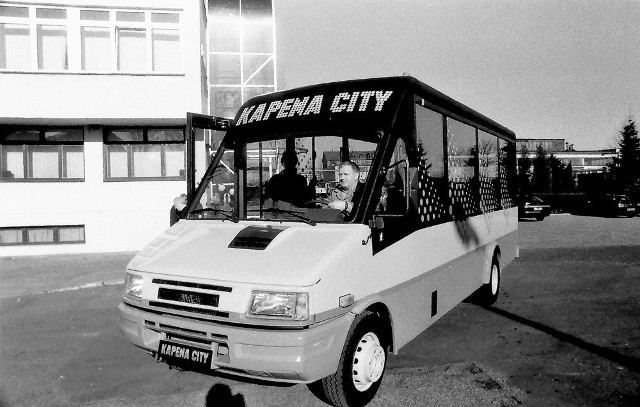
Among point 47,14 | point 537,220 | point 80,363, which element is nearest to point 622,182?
point 537,220

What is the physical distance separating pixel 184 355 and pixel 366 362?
4.55 feet

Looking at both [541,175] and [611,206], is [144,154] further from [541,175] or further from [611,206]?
[541,175]

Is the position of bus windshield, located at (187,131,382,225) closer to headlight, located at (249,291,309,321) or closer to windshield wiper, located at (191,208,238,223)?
windshield wiper, located at (191,208,238,223)

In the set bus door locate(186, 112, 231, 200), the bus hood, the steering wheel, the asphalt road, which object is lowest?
the asphalt road

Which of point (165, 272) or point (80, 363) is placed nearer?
point (165, 272)

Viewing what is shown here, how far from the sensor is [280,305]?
357 centimetres

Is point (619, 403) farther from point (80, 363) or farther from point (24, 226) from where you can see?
point (24, 226)

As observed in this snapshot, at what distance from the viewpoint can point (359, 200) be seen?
169 inches

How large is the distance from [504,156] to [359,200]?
5.80 metres

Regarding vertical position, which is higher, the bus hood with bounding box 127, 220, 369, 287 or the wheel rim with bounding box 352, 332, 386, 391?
the bus hood with bounding box 127, 220, 369, 287

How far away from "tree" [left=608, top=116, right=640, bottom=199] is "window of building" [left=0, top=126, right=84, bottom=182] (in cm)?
4378

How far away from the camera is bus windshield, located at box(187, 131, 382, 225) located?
453cm

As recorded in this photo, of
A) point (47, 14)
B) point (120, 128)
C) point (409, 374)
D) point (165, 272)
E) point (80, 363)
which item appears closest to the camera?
point (165, 272)

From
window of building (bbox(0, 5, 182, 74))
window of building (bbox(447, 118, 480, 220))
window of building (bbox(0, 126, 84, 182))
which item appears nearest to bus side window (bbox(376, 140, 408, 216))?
window of building (bbox(447, 118, 480, 220))
